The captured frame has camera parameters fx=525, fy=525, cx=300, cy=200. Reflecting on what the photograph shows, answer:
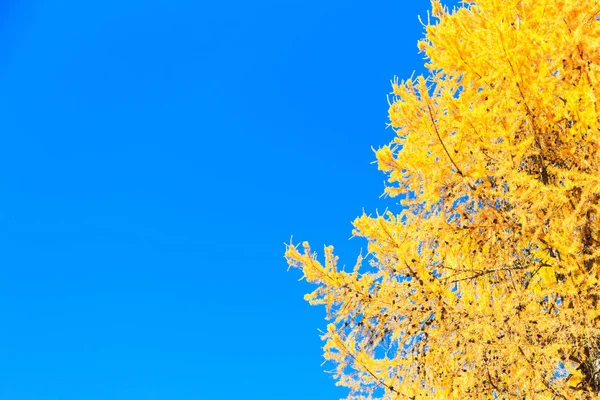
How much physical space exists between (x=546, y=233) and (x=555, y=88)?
1.26 meters

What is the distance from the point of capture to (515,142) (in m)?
4.55

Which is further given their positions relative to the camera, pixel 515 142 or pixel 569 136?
pixel 515 142

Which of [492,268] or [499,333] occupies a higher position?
[492,268]

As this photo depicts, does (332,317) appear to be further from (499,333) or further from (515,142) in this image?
(515,142)

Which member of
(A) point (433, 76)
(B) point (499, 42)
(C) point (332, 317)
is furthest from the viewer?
(A) point (433, 76)

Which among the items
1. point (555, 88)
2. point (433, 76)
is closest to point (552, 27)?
point (555, 88)

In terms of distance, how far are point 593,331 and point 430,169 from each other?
1757 millimetres

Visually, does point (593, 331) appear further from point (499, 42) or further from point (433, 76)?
point (433, 76)

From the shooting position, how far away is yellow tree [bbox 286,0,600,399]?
384 centimetres

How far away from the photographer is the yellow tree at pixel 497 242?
3840 mm

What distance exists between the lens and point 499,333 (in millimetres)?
3891

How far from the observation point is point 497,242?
457cm

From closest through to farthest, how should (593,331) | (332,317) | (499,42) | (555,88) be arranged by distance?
(593,331), (499,42), (555,88), (332,317)

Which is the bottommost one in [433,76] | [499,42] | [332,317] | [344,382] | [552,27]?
[344,382]
